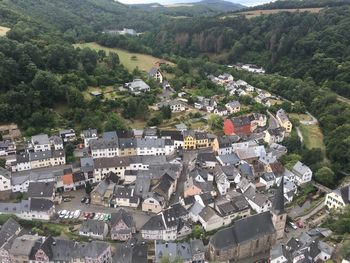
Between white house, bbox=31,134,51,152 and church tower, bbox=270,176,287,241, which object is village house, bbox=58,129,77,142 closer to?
white house, bbox=31,134,51,152

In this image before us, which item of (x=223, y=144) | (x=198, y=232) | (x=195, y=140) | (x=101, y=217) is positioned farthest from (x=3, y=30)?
(x=198, y=232)

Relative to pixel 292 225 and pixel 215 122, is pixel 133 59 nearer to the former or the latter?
pixel 215 122

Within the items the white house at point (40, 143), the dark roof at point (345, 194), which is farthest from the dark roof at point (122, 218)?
the dark roof at point (345, 194)

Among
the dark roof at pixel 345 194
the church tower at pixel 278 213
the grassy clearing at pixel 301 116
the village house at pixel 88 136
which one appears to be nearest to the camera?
the church tower at pixel 278 213

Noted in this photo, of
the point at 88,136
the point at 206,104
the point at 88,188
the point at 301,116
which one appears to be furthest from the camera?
the point at 301,116

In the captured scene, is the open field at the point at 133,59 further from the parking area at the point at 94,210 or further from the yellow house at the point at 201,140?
the parking area at the point at 94,210

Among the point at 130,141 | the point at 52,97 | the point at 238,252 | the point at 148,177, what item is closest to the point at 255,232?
the point at 238,252

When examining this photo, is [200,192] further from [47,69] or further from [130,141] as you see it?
[47,69]

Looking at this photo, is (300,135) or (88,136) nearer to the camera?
(88,136)
